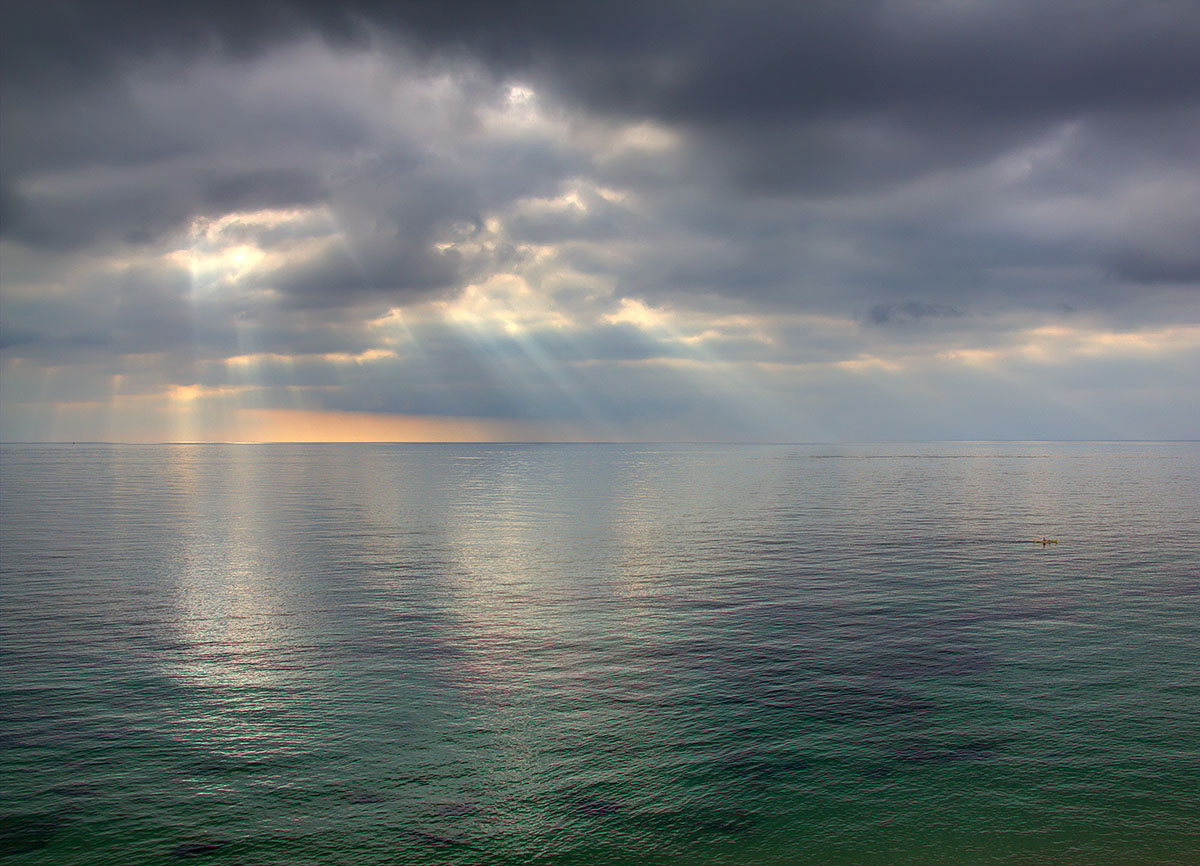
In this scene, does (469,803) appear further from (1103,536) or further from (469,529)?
(1103,536)

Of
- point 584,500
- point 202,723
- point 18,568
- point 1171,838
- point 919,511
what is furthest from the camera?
point 584,500

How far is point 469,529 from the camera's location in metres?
108

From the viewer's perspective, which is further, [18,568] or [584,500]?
[584,500]

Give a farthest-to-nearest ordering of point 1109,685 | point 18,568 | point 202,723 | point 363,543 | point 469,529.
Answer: point 469,529
point 363,543
point 18,568
point 1109,685
point 202,723

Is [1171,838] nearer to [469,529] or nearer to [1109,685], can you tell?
[1109,685]

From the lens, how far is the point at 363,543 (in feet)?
306

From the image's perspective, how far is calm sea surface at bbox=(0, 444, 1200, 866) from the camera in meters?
25.8

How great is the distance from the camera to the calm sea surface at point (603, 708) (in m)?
25.8

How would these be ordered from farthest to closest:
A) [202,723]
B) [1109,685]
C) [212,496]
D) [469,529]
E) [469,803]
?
[212,496] < [469,529] < [1109,685] < [202,723] < [469,803]

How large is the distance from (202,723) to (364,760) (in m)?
9.05

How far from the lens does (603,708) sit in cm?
3659

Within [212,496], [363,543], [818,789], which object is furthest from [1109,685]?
[212,496]

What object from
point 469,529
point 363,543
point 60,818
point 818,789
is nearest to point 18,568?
point 363,543

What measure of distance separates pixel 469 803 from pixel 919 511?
113 metres
